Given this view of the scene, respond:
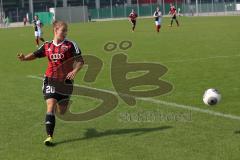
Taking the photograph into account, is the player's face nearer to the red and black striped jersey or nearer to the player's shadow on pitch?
the red and black striped jersey

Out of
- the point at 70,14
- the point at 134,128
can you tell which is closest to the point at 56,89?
the point at 134,128

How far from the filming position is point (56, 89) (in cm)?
770

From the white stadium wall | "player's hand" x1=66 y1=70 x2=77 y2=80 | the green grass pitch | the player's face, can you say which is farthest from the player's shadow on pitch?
the white stadium wall

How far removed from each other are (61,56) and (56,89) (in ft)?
1.67

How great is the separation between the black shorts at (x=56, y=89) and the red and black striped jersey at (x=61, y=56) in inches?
3.5

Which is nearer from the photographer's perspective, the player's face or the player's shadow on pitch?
A: the player's face

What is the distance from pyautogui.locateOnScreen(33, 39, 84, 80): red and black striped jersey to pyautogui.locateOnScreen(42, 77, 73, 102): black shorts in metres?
0.09

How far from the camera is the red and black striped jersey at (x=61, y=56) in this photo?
7.75m

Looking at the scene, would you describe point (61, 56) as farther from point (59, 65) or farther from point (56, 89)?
point (56, 89)

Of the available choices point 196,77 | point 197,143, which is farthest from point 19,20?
point 197,143

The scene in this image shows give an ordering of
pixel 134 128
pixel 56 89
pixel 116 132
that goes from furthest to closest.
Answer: pixel 134 128
pixel 116 132
pixel 56 89

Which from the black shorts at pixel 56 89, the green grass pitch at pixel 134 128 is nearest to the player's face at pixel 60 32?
the black shorts at pixel 56 89

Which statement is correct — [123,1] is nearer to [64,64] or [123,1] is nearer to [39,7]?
[39,7]

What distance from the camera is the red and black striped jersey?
25.4 feet
